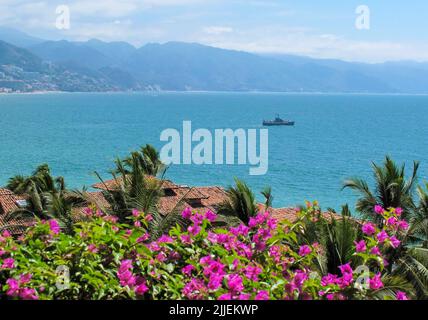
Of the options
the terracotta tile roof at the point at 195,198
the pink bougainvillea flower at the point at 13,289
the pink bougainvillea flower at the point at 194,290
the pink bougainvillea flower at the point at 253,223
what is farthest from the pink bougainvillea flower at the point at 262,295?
the terracotta tile roof at the point at 195,198

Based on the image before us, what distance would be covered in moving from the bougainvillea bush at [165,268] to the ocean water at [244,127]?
159 ft

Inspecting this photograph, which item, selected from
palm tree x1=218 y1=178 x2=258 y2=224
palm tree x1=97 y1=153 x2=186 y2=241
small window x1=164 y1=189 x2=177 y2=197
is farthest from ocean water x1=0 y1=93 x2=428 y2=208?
palm tree x1=97 y1=153 x2=186 y2=241

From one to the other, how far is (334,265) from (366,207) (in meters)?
8.05

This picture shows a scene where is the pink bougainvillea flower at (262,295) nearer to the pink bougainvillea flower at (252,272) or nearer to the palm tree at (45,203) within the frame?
the pink bougainvillea flower at (252,272)

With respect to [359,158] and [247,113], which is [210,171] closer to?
[359,158]

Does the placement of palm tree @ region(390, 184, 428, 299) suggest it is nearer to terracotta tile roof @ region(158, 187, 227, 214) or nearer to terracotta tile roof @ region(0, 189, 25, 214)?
terracotta tile roof @ region(158, 187, 227, 214)

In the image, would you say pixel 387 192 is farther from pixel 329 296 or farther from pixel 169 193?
pixel 169 193

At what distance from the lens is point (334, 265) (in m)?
10.3

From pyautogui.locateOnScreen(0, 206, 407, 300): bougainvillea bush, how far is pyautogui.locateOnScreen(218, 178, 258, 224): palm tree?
1072cm

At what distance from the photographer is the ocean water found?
67.3 m

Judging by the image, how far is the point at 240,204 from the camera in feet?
57.6

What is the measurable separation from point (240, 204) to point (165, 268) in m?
12.0

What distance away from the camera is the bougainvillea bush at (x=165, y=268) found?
16.7ft
